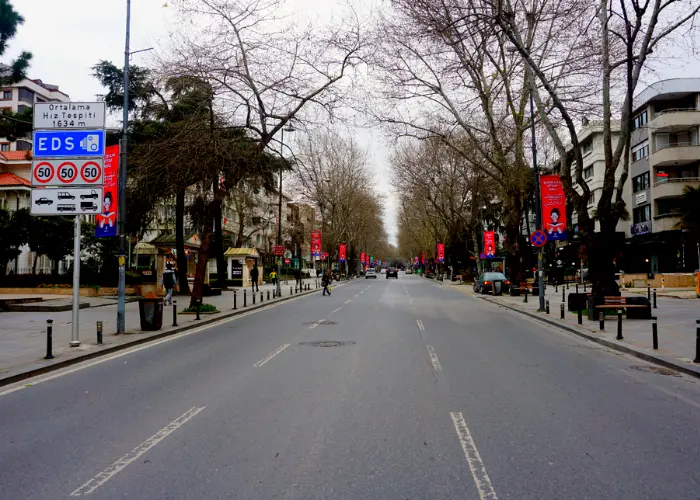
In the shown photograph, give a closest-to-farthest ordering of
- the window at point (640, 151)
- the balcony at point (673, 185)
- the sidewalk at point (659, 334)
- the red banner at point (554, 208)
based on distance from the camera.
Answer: the sidewalk at point (659, 334) < the red banner at point (554, 208) < the balcony at point (673, 185) < the window at point (640, 151)

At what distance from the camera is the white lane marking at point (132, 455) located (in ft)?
14.2

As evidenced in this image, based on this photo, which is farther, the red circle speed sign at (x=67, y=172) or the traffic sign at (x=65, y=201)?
the red circle speed sign at (x=67, y=172)

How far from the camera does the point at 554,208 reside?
833 inches

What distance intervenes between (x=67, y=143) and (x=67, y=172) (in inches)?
25.4

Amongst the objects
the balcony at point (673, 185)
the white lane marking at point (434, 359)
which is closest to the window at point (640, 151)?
the balcony at point (673, 185)

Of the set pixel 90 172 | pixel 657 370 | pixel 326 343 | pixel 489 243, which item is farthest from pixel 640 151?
pixel 90 172

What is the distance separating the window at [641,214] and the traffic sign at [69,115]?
155 feet

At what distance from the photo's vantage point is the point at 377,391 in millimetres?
7594

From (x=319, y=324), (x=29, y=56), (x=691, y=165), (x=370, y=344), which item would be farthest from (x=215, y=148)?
(x=691, y=165)

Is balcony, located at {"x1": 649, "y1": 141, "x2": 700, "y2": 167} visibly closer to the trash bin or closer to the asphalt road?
the asphalt road

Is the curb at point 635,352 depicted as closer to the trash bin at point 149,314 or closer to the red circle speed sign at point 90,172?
the trash bin at point 149,314

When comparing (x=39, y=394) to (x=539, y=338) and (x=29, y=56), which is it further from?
(x=29, y=56)

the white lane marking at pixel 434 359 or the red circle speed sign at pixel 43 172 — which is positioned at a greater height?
the red circle speed sign at pixel 43 172

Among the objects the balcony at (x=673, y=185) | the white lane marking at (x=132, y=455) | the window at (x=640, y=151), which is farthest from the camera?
the window at (x=640, y=151)
